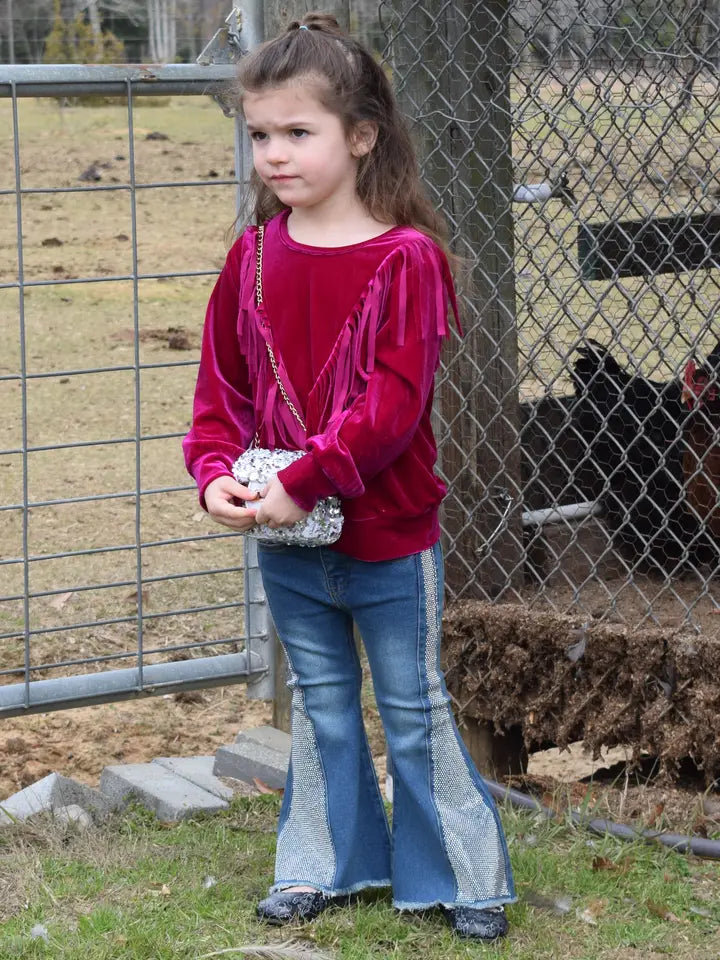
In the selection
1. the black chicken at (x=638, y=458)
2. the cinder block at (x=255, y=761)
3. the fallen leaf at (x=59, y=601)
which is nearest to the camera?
the cinder block at (x=255, y=761)

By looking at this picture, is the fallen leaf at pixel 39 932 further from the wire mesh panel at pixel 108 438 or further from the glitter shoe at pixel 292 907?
the wire mesh panel at pixel 108 438

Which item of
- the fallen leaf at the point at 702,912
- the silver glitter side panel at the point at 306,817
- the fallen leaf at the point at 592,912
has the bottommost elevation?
the fallen leaf at the point at 702,912

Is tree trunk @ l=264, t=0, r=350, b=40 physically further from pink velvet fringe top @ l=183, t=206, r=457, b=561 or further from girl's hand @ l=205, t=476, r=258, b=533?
girl's hand @ l=205, t=476, r=258, b=533

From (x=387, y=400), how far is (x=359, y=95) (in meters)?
0.55

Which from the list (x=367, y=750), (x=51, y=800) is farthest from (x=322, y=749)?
(x=51, y=800)

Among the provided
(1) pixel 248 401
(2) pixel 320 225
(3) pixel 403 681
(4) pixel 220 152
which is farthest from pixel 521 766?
(4) pixel 220 152

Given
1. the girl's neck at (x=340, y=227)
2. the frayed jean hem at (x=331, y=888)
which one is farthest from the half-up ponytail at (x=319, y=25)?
the frayed jean hem at (x=331, y=888)

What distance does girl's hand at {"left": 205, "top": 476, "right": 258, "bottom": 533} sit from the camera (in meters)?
2.31

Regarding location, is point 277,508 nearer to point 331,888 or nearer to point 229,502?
point 229,502

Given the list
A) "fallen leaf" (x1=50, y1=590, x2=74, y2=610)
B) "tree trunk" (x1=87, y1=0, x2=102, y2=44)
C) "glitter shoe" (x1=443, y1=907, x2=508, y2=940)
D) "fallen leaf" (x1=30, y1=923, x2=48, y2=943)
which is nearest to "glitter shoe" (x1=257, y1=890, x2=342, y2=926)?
"glitter shoe" (x1=443, y1=907, x2=508, y2=940)

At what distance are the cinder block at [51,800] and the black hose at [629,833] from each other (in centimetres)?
103

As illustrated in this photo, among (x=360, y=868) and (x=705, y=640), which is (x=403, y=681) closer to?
(x=360, y=868)

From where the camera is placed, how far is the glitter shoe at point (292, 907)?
2607mm

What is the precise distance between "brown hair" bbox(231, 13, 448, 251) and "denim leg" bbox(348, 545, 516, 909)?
2.16 feet
